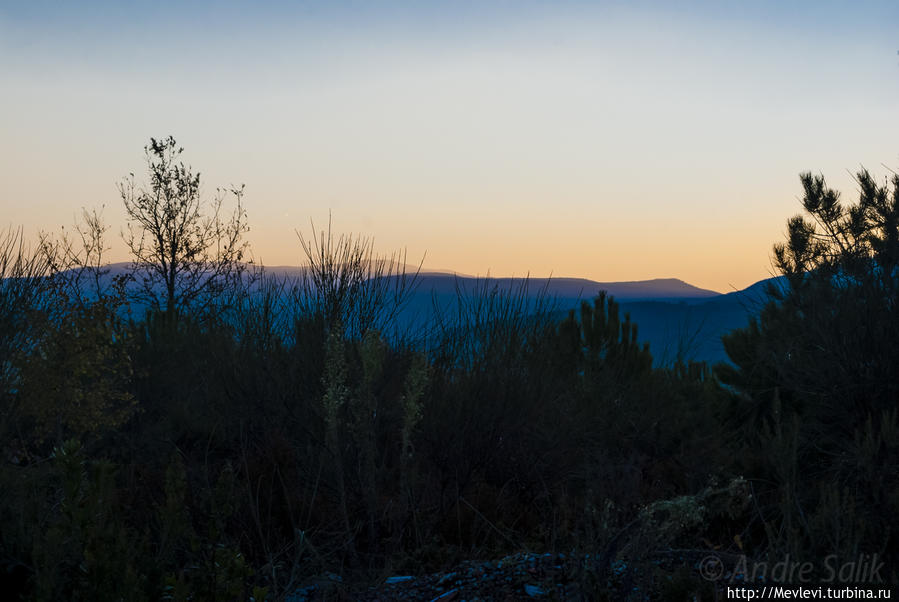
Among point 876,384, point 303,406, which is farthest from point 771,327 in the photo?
point 303,406

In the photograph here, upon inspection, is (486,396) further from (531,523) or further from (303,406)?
(303,406)

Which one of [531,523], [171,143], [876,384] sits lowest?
[531,523]

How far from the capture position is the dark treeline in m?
3.84

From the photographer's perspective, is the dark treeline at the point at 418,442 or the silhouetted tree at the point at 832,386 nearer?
the dark treeline at the point at 418,442

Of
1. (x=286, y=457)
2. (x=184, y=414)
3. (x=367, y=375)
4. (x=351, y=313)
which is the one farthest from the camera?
(x=184, y=414)

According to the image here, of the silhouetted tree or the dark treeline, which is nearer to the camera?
the dark treeline

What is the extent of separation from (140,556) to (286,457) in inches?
85.8

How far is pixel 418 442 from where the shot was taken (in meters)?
6.87

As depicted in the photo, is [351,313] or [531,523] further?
[351,313]

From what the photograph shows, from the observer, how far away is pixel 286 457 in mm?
6051

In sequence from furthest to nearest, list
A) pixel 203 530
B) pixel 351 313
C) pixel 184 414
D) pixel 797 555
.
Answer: pixel 184 414 → pixel 351 313 → pixel 203 530 → pixel 797 555

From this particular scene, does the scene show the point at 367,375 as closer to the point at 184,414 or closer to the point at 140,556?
the point at 140,556

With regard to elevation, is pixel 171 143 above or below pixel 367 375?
above

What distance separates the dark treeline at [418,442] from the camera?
3844 mm
